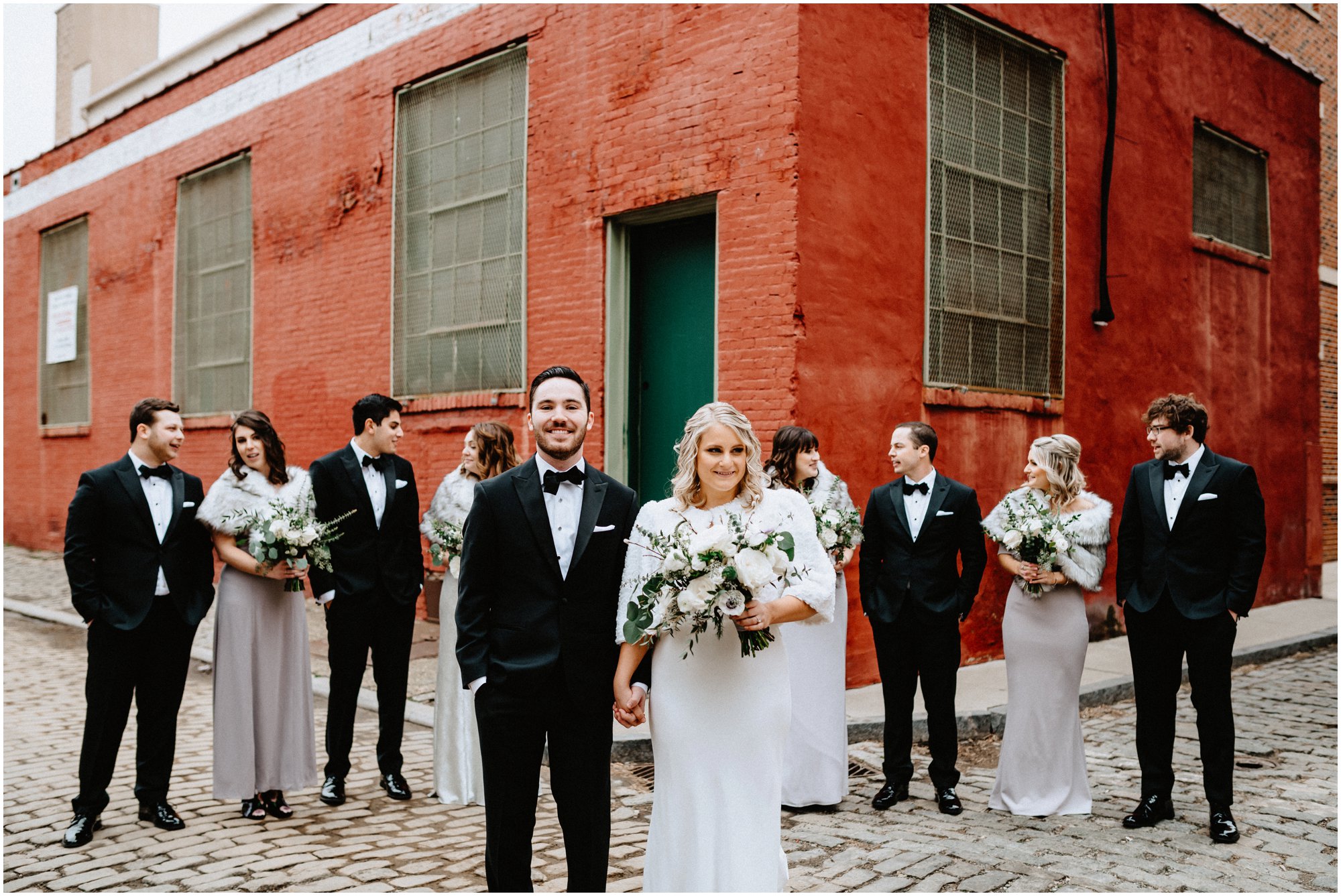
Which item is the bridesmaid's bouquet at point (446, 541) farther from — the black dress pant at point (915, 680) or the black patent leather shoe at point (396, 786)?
the black dress pant at point (915, 680)

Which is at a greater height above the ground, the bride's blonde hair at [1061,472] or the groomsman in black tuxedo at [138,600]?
the bride's blonde hair at [1061,472]

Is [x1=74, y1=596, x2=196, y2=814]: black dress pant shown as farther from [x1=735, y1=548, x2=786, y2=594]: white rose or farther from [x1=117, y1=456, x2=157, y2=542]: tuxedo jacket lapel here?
[x1=735, y1=548, x2=786, y2=594]: white rose

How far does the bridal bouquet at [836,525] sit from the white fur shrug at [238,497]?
9.62 feet

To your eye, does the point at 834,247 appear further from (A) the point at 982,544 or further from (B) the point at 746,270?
(A) the point at 982,544

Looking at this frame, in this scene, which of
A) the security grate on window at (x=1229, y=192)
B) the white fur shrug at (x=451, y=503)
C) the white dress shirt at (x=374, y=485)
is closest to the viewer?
the white dress shirt at (x=374, y=485)

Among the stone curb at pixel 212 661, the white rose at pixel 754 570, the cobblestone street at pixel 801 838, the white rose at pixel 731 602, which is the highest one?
the white rose at pixel 754 570

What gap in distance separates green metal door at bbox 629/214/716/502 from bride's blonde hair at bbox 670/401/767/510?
5.58 metres

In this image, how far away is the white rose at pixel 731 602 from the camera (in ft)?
12.1

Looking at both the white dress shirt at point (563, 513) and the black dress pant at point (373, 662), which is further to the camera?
the black dress pant at point (373, 662)

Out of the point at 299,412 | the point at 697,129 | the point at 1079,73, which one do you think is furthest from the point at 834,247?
the point at 299,412

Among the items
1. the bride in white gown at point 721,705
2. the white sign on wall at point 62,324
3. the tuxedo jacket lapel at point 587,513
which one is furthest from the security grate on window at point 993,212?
the white sign on wall at point 62,324

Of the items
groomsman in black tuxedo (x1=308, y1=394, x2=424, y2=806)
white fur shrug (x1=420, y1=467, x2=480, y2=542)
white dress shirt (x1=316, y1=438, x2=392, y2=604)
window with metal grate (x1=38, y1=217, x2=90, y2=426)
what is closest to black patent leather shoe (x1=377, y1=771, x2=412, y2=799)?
groomsman in black tuxedo (x1=308, y1=394, x2=424, y2=806)

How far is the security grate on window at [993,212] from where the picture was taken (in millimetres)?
10102

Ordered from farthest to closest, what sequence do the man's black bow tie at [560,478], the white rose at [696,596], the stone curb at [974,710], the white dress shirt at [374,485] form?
the stone curb at [974,710]
the white dress shirt at [374,485]
the man's black bow tie at [560,478]
the white rose at [696,596]
